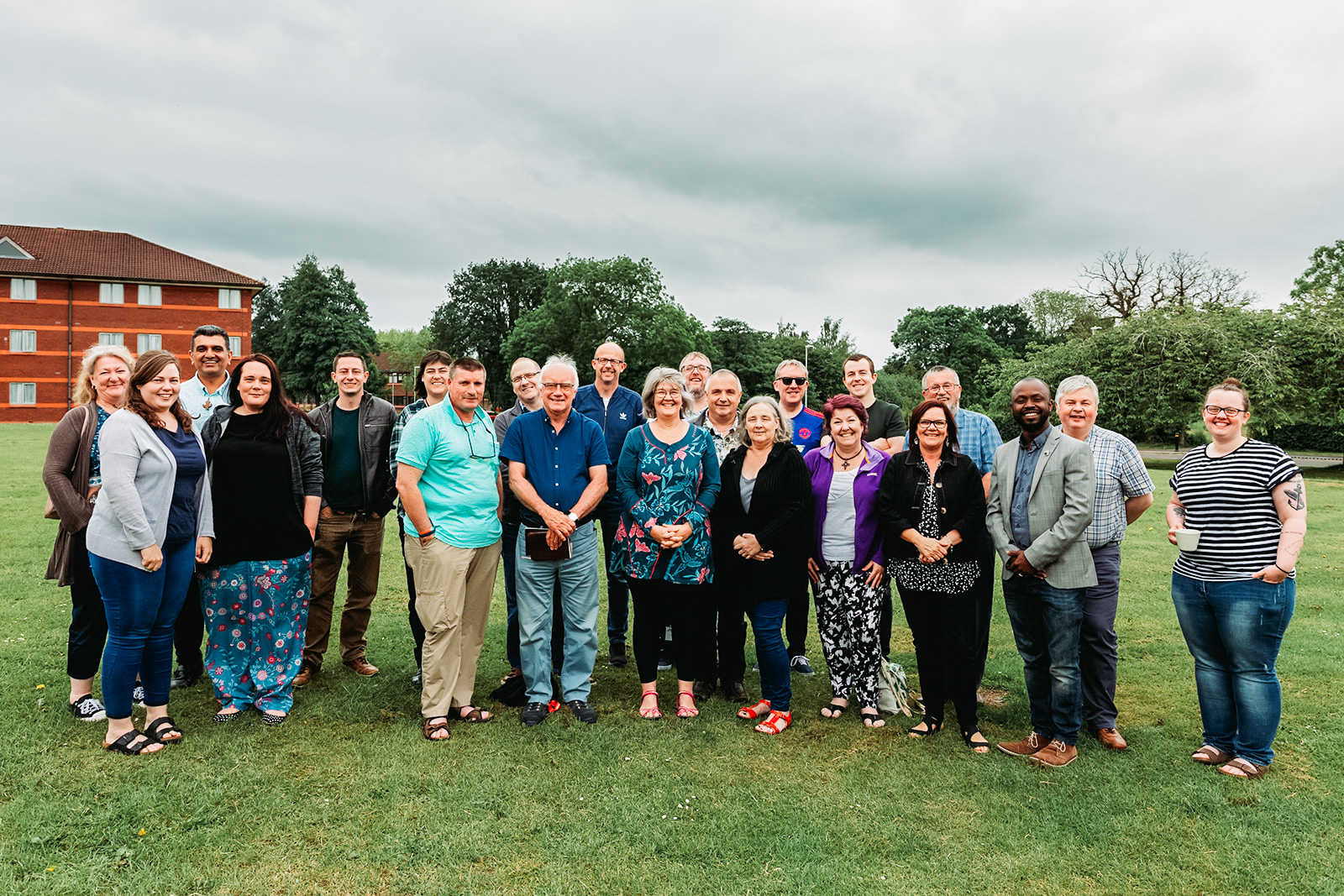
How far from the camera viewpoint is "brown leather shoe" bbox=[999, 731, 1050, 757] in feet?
13.8

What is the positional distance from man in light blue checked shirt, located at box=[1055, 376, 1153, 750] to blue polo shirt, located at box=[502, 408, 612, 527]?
9.69 ft

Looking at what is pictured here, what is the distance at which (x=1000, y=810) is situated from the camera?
141 inches

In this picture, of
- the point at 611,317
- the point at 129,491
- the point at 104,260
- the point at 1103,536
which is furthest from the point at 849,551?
the point at 104,260

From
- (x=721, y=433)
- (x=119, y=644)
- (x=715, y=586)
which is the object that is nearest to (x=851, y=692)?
(x=715, y=586)

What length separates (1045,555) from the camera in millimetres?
4039

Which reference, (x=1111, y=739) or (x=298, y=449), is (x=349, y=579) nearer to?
(x=298, y=449)

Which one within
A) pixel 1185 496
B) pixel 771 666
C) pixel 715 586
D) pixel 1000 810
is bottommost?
pixel 1000 810

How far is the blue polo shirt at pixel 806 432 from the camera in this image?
18.2ft

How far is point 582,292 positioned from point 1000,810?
44866 millimetres

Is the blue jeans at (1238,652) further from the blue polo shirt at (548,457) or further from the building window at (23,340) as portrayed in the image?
the building window at (23,340)

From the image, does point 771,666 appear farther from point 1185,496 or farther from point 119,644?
point 119,644

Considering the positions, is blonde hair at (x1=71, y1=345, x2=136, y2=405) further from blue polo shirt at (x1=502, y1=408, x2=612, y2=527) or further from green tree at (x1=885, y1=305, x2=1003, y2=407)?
green tree at (x1=885, y1=305, x2=1003, y2=407)

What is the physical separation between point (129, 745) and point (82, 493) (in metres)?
1.47

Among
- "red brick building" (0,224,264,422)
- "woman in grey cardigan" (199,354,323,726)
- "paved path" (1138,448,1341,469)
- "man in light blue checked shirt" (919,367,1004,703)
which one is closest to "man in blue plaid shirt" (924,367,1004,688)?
"man in light blue checked shirt" (919,367,1004,703)
